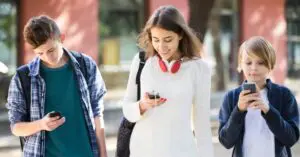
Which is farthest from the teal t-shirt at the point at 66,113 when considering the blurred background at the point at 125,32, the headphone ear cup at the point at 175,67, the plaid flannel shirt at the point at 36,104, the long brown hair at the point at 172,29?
the blurred background at the point at 125,32

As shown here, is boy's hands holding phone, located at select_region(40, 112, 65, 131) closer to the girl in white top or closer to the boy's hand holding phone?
the girl in white top

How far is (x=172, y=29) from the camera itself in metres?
3.08

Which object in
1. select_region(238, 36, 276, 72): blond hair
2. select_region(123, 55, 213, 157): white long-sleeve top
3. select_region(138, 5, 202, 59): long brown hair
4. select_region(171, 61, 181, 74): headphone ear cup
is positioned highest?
select_region(138, 5, 202, 59): long brown hair

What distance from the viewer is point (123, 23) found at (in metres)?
14.7

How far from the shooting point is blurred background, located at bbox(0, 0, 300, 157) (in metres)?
12.9

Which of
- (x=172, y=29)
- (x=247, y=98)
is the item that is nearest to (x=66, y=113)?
(x=172, y=29)

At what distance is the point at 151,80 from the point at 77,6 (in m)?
10.6

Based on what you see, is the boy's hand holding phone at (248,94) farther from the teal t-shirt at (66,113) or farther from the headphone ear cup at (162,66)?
the teal t-shirt at (66,113)

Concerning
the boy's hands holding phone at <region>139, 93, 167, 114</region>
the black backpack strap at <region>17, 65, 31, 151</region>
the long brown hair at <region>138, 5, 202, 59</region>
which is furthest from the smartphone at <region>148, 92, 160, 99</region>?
the black backpack strap at <region>17, 65, 31, 151</region>

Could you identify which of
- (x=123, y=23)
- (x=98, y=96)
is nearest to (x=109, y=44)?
(x=123, y=23)

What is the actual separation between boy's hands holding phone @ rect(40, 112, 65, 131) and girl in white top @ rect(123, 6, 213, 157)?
35 centimetres

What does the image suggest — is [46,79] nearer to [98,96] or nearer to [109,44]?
[98,96]

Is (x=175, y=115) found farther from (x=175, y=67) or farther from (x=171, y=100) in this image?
(x=175, y=67)

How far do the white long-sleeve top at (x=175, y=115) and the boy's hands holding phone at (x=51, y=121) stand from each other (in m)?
0.35
